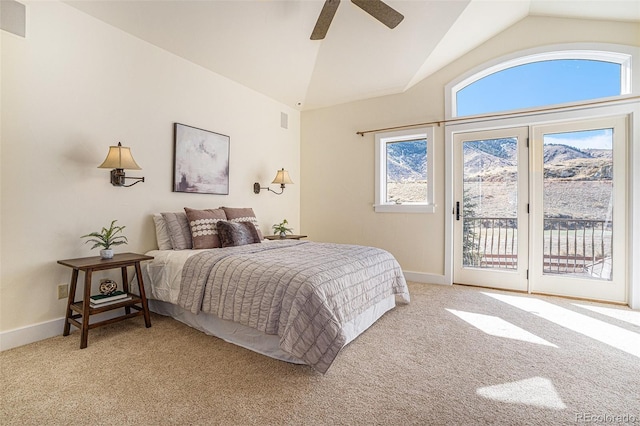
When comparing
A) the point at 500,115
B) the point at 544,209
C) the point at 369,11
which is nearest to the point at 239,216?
the point at 369,11

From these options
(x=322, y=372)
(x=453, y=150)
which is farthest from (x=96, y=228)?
(x=453, y=150)

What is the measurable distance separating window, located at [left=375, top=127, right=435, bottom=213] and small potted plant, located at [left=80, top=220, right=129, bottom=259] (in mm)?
3289

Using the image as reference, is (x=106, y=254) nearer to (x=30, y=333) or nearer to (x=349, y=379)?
(x=30, y=333)

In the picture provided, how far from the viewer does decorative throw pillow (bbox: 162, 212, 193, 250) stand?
310 centimetres

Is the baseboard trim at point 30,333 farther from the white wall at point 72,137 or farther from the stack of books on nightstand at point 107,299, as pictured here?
the stack of books on nightstand at point 107,299

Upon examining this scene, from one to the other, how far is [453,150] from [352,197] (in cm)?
160

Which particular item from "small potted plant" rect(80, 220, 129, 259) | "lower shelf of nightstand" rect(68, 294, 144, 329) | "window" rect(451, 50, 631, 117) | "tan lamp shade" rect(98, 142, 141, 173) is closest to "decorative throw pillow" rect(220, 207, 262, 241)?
"small potted plant" rect(80, 220, 129, 259)

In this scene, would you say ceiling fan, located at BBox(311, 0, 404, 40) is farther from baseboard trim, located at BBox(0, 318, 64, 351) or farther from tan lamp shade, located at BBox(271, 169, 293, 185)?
baseboard trim, located at BBox(0, 318, 64, 351)

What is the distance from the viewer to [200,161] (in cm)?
369

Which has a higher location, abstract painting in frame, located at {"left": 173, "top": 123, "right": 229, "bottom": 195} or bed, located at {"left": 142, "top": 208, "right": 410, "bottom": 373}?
abstract painting in frame, located at {"left": 173, "top": 123, "right": 229, "bottom": 195}

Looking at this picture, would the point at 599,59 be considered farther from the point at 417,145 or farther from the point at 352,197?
the point at 352,197

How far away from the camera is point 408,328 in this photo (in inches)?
105

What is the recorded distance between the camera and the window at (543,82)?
341 cm

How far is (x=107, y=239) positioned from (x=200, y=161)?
4.61ft
